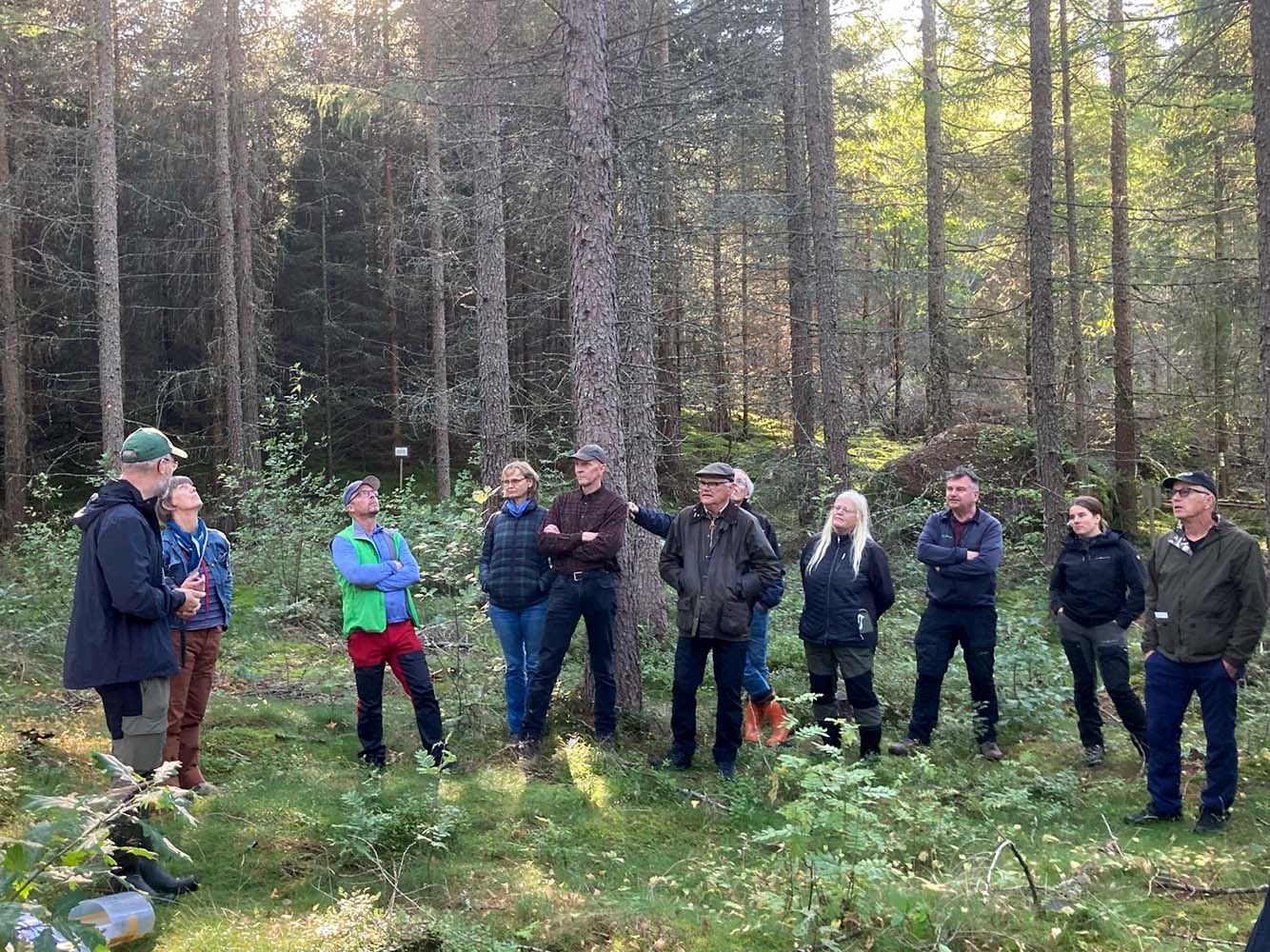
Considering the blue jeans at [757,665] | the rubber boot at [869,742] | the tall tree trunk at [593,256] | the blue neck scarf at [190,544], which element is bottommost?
the rubber boot at [869,742]

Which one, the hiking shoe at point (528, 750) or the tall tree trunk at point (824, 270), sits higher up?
the tall tree trunk at point (824, 270)

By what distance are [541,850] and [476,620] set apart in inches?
123

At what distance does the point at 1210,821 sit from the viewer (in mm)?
5762

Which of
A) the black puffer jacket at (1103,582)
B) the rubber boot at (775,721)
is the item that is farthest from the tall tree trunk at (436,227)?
the black puffer jacket at (1103,582)

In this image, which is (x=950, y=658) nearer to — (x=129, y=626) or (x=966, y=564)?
(x=966, y=564)

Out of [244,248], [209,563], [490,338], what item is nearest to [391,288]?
[244,248]

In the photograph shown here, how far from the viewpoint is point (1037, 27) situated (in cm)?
1262

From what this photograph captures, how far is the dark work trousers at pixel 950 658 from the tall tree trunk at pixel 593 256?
2293 mm

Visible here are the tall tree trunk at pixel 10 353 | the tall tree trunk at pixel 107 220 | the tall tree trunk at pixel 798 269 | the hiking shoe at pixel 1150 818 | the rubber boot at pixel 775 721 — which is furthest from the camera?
the tall tree trunk at pixel 10 353

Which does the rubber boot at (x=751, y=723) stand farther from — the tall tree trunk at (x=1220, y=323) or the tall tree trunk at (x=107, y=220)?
the tall tree trunk at (x=1220, y=323)

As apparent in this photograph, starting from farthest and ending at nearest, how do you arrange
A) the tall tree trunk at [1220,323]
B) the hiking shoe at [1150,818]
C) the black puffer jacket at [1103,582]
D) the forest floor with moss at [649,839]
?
the tall tree trunk at [1220,323] → the black puffer jacket at [1103,582] → the hiking shoe at [1150,818] → the forest floor with moss at [649,839]

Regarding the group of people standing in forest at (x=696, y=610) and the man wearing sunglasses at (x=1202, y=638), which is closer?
the group of people standing in forest at (x=696, y=610)

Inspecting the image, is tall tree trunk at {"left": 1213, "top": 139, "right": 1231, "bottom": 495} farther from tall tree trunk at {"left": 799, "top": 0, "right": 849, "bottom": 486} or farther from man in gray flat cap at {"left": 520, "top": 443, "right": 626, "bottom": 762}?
man in gray flat cap at {"left": 520, "top": 443, "right": 626, "bottom": 762}

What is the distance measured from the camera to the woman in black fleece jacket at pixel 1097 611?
7059 mm
